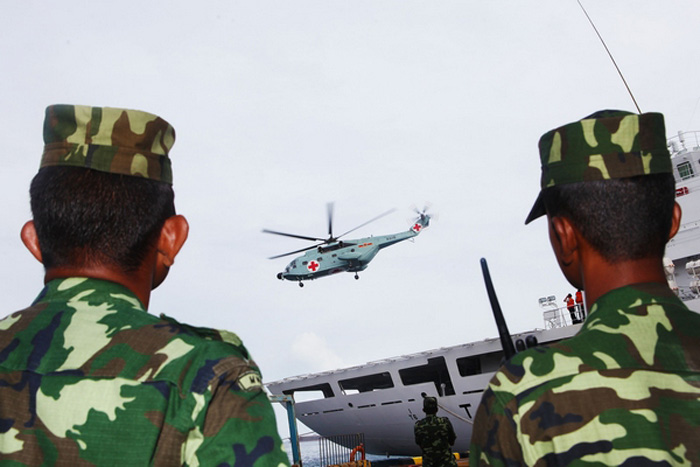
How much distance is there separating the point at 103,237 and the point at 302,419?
29442 mm

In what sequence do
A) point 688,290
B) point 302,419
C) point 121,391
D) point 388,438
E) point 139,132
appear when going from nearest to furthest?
point 121,391 → point 139,132 → point 688,290 → point 388,438 → point 302,419

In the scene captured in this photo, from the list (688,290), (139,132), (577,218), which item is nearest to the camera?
(139,132)

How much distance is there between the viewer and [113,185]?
1666 millimetres

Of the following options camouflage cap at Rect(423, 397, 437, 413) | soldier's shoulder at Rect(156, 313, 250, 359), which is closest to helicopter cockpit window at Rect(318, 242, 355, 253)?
camouflage cap at Rect(423, 397, 437, 413)

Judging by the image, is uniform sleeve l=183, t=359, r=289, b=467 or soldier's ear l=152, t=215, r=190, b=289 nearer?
uniform sleeve l=183, t=359, r=289, b=467

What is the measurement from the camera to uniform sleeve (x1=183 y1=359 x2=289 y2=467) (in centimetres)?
133

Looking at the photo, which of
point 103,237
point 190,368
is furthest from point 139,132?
point 190,368

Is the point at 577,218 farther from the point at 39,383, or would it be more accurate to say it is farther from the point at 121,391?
the point at 39,383

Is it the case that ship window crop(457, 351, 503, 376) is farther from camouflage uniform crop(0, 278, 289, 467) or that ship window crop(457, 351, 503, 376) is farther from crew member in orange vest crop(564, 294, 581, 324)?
camouflage uniform crop(0, 278, 289, 467)

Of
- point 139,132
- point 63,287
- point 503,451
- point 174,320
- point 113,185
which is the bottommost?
point 503,451

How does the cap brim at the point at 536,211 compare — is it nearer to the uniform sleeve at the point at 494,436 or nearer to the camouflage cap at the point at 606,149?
the camouflage cap at the point at 606,149

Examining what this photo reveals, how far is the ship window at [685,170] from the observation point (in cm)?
2189

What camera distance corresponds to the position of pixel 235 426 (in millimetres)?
1354

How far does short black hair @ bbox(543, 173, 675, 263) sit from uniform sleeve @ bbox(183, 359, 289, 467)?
1.18 metres
